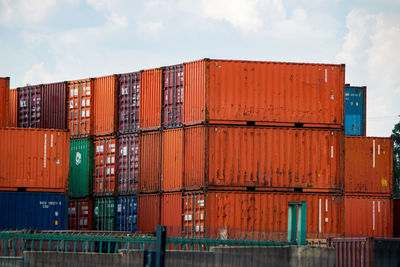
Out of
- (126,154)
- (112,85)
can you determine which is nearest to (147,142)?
(126,154)

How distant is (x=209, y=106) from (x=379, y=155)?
12.4 metres

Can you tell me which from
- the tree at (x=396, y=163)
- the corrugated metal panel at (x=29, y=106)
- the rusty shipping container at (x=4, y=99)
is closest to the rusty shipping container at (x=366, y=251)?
the rusty shipping container at (x=4, y=99)

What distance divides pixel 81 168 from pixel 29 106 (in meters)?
4.97

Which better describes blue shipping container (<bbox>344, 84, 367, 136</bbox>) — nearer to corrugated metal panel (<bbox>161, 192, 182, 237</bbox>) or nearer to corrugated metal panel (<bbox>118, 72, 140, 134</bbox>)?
corrugated metal panel (<bbox>118, 72, 140, 134</bbox>)

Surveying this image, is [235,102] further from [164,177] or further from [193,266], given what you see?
[193,266]

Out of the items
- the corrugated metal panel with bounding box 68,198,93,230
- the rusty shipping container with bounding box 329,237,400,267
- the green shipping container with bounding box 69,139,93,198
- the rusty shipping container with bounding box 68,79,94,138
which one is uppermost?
the rusty shipping container with bounding box 68,79,94,138

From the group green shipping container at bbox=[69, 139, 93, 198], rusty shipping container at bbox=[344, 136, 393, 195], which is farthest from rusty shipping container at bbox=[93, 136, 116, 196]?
rusty shipping container at bbox=[344, 136, 393, 195]

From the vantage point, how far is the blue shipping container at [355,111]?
44.6 m

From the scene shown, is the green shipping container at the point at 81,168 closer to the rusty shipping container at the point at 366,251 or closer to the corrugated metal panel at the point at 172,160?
the corrugated metal panel at the point at 172,160

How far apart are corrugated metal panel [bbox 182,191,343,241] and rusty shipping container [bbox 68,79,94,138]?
7744mm

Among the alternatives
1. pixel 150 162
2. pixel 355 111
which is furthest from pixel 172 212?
pixel 355 111

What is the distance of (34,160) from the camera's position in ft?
98.3

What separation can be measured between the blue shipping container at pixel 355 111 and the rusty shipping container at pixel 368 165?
261 inches

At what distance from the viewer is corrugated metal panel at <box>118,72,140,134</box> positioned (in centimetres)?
3303
